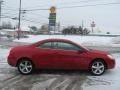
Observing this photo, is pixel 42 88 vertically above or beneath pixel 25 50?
beneath

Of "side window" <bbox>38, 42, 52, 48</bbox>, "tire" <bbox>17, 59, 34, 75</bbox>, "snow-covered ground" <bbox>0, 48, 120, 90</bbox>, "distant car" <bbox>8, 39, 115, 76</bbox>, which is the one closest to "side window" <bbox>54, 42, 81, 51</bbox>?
"distant car" <bbox>8, 39, 115, 76</bbox>

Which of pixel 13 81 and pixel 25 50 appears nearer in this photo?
pixel 13 81

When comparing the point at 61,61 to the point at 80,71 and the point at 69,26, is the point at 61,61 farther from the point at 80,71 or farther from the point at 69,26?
the point at 69,26

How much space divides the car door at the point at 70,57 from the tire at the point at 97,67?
1.17ft

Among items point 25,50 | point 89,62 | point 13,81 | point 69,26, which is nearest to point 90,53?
point 89,62

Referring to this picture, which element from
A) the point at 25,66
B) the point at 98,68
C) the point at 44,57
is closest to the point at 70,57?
the point at 44,57

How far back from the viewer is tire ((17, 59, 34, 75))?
1212cm

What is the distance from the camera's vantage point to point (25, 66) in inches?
478

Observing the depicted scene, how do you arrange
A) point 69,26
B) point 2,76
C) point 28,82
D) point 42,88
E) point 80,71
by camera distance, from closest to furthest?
point 42,88
point 28,82
point 2,76
point 80,71
point 69,26

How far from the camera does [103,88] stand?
958 cm

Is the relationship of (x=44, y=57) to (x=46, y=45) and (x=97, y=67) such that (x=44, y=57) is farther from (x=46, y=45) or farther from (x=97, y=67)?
(x=97, y=67)

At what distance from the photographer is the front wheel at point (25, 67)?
39.8 ft

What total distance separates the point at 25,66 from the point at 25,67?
1.6 inches

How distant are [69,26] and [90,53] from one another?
107 meters
